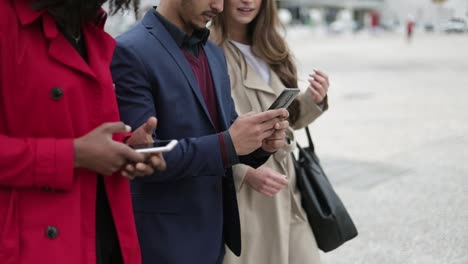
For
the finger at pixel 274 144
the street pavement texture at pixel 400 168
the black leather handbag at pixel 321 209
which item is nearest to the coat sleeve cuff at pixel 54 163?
the finger at pixel 274 144

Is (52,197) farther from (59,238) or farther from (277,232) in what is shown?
(277,232)

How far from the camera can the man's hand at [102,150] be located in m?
1.33

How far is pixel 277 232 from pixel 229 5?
0.95 metres

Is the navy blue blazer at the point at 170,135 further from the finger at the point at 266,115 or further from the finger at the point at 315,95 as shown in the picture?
the finger at the point at 315,95

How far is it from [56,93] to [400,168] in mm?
5062

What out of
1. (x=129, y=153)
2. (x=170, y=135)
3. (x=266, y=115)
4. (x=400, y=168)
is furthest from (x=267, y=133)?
(x=400, y=168)

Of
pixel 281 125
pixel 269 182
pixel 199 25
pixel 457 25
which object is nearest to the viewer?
pixel 281 125

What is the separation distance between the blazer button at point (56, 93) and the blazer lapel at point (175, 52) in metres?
0.55

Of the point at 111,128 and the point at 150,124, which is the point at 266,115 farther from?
the point at 111,128

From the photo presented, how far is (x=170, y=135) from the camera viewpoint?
184 cm

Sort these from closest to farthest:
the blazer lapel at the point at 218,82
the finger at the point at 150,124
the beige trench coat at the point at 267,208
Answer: the finger at the point at 150,124 < the blazer lapel at the point at 218,82 < the beige trench coat at the point at 267,208

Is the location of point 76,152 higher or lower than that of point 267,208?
higher

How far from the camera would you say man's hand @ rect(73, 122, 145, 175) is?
1.33 meters

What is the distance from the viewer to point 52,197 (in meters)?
1.38
